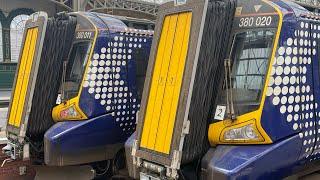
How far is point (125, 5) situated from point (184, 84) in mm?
10718

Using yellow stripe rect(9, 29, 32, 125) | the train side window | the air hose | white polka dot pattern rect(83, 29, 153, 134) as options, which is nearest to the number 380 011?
the air hose

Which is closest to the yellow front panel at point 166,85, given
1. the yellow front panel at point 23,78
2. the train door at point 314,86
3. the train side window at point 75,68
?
the train door at point 314,86

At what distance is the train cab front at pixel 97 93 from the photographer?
17.0ft

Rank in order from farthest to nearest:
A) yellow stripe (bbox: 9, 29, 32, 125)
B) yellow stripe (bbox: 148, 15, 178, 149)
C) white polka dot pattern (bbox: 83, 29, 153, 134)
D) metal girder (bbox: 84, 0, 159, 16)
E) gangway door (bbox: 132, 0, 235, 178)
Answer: metal girder (bbox: 84, 0, 159, 16), yellow stripe (bbox: 9, 29, 32, 125), white polka dot pattern (bbox: 83, 29, 153, 134), yellow stripe (bbox: 148, 15, 178, 149), gangway door (bbox: 132, 0, 235, 178)

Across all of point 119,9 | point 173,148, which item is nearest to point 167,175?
point 173,148

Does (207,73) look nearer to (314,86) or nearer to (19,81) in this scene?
(314,86)

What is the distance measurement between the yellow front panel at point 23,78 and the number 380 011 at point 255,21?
2785mm

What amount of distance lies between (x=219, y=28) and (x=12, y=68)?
12.3 m

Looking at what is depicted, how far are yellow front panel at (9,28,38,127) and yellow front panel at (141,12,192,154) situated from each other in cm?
216

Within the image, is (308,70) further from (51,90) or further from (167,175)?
(51,90)

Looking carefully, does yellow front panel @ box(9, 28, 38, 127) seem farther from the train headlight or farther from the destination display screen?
the train headlight

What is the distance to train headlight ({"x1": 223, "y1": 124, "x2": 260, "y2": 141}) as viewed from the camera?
11.0 ft

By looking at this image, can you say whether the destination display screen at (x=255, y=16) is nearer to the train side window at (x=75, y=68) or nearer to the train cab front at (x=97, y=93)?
the train cab front at (x=97, y=93)

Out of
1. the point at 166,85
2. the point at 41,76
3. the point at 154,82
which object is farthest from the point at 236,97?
the point at 41,76
